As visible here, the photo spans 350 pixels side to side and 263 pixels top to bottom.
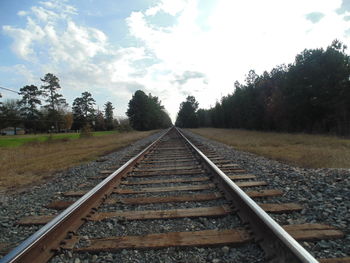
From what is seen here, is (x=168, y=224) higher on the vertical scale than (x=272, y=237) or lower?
lower

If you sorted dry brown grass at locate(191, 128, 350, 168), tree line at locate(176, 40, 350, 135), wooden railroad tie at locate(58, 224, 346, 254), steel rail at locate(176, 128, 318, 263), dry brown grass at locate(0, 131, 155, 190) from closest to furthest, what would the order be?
steel rail at locate(176, 128, 318, 263), wooden railroad tie at locate(58, 224, 346, 254), dry brown grass at locate(0, 131, 155, 190), dry brown grass at locate(191, 128, 350, 168), tree line at locate(176, 40, 350, 135)

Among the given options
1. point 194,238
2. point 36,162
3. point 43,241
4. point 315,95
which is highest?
point 315,95

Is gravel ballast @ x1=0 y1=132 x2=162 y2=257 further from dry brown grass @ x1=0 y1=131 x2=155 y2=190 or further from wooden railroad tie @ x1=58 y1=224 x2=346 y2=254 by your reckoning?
dry brown grass @ x1=0 y1=131 x2=155 y2=190

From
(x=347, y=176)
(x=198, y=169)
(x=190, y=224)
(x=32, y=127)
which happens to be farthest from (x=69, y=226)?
(x=32, y=127)

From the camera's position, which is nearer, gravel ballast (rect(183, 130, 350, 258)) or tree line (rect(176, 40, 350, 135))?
gravel ballast (rect(183, 130, 350, 258))

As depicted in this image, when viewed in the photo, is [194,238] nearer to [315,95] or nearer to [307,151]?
[307,151]

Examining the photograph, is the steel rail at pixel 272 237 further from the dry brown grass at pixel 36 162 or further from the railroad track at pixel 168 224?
the dry brown grass at pixel 36 162

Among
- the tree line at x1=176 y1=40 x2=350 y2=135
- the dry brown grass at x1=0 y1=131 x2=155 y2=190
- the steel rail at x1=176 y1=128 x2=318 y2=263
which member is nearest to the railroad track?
the steel rail at x1=176 y1=128 x2=318 y2=263

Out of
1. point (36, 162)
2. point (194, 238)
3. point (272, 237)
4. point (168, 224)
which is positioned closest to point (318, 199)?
point (272, 237)

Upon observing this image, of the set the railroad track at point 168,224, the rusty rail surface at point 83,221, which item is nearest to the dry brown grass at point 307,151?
the railroad track at point 168,224

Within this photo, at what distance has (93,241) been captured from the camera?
1996 mm

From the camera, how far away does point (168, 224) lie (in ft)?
7.72

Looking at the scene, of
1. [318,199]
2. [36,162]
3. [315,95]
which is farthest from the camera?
[315,95]

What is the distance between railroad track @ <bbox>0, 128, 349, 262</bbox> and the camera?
175 centimetres
